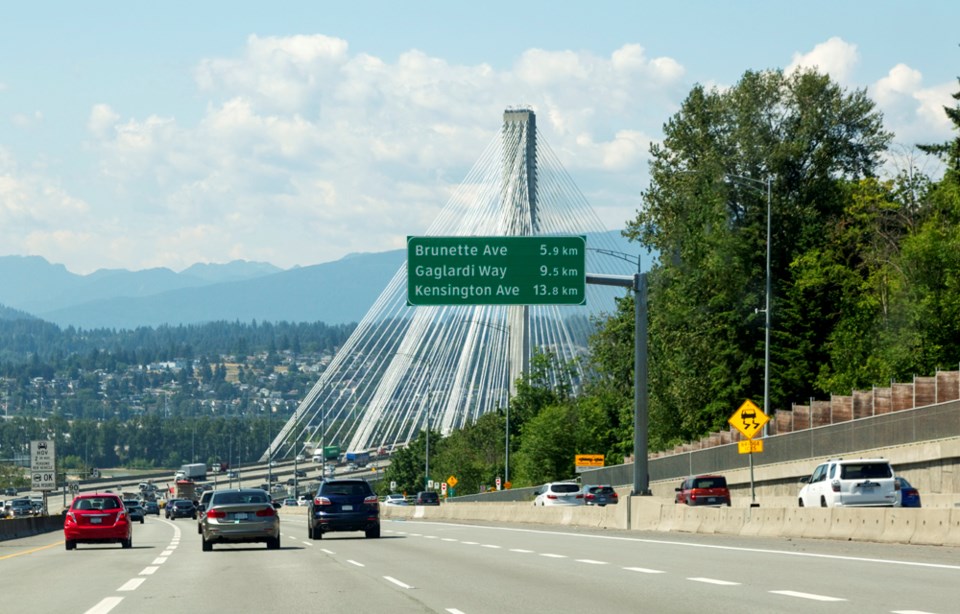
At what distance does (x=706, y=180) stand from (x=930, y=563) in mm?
63097

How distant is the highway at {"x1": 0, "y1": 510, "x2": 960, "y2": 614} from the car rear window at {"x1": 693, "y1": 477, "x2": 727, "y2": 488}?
783 inches

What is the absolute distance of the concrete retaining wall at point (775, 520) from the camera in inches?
1136

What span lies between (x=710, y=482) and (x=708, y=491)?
35 centimetres

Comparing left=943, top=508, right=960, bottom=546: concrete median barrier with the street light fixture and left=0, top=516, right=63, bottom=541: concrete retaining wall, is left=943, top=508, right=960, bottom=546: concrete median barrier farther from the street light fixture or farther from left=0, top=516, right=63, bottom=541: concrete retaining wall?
left=0, top=516, right=63, bottom=541: concrete retaining wall

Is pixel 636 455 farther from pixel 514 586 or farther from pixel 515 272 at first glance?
pixel 514 586

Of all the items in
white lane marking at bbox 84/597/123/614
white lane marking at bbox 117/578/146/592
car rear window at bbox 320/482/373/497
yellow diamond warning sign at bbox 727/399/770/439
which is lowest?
white lane marking at bbox 117/578/146/592

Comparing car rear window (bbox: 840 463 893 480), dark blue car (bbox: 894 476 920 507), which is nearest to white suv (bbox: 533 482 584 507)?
dark blue car (bbox: 894 476 920 507)

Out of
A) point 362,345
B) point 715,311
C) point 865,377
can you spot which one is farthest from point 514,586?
point 362,345

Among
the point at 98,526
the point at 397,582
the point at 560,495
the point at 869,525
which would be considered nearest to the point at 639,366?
the point at 98,526

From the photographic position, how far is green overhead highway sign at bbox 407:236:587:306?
48.1 metres

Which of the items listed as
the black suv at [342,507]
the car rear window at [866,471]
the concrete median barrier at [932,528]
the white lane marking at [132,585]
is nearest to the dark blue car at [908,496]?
the car rear window at [866,471]

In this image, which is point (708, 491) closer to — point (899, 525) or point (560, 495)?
point (560, 495)

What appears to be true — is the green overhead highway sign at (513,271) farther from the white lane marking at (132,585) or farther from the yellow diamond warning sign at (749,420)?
the white lane marking at (132,585)

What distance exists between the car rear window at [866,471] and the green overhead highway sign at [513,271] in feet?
33.6
